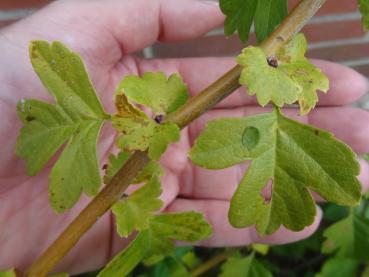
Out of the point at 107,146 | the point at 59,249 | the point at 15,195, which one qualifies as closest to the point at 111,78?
the point at 107,146

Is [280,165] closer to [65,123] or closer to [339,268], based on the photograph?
[65,123]

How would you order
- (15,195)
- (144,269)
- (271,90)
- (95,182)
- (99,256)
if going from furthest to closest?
(144,269) < (99,256) < (15,195) < (95,182) < (271,90)

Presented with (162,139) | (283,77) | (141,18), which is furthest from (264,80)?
(141,18)

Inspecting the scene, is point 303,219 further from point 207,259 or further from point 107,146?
point 207,259

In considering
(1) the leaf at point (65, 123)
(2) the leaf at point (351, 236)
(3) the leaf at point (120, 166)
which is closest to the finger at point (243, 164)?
(2) the leaf at point (351, 236)

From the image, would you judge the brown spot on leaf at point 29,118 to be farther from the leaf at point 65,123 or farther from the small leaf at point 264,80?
the small leaf at point 264,80
